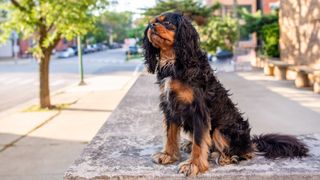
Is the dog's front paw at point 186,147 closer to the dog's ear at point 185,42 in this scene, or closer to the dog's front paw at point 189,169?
the dog's front paw at point 189,169

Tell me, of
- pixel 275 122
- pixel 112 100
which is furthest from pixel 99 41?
pixel 275 122

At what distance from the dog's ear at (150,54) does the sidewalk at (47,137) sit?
132 inches

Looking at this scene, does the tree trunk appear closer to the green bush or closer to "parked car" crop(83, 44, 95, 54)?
the green bush

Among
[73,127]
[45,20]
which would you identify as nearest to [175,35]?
[73,127]

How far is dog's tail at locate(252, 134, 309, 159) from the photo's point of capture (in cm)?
381

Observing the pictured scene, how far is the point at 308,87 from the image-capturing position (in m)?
13.3

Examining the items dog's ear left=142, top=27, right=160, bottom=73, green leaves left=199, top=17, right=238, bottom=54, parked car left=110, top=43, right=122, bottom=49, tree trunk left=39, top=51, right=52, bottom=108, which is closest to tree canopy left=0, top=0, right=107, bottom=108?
tree trunk left=39, top=51, right=52, bottom=108

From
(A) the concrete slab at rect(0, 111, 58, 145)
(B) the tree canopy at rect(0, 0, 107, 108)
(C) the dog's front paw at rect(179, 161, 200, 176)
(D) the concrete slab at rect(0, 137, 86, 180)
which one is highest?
(B) the tree canopy at rect(0, 0, 107, 108)

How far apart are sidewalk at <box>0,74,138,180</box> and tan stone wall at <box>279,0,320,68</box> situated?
20.2 feet

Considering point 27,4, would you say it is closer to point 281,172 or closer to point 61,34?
point 61,34

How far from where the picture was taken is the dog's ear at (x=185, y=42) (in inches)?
129

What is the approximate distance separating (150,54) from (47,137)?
6197 mm

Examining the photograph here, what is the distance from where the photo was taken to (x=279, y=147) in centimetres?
387

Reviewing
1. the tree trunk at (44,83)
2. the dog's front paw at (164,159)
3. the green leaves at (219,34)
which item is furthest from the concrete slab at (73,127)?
the green leaves at (219,34)
